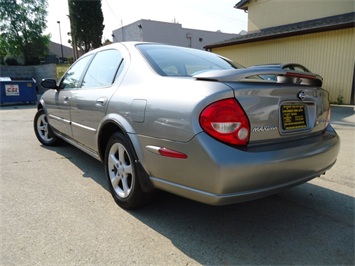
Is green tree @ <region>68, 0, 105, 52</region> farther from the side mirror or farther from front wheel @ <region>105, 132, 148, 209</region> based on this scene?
front wheel @ <region>105, 132, 148, 209</region>

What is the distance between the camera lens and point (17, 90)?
13.5 m

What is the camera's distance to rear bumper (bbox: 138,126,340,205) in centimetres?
179

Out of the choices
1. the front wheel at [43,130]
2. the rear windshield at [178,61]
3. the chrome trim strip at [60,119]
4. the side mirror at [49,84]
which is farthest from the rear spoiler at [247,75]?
the front wheel at [43,130]

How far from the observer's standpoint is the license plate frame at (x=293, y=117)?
2.12 metres

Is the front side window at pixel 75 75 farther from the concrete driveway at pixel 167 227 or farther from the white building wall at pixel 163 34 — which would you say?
the white building wall at pixel 163 34

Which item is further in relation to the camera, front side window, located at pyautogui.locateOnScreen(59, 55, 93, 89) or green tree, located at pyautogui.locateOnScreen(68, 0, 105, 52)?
green tree, located at pyautogui.locateOnScreen(68, 0, 105, 52)

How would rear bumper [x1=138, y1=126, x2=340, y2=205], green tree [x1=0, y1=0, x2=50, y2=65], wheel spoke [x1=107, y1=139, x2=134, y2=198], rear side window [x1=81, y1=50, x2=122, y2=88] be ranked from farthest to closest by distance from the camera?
green tree [x1=0, y1=0, x2=50, y2=65] < rear side window [x1=81, y1=50, x2=122, y2=88] < wheel spoke [x1=107, y1=139, x2=134, y2=198] < rear bumper [x1=138, y1=126, x2=340, y2=205]

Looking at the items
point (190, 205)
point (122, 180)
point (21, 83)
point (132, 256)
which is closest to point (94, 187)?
point (122, 180)

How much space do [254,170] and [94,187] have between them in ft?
6.63

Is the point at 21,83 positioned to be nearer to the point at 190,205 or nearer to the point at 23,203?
the point at 23,203

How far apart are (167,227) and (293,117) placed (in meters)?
1.36

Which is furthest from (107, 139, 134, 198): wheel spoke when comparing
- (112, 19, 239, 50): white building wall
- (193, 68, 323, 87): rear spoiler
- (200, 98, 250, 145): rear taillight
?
(112, 19, 239, 50): white building wall

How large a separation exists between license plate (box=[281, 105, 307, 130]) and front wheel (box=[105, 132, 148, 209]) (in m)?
1.24

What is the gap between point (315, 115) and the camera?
2.39m
